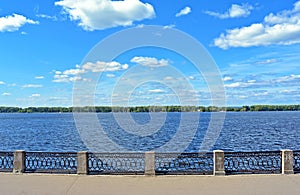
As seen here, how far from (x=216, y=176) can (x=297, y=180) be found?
243 centimetres

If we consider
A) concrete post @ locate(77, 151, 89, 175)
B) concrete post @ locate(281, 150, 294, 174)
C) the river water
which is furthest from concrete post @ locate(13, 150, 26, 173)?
the river water

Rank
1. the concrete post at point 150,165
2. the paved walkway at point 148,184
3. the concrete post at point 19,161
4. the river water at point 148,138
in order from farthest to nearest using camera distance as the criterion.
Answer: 1. the river water at point 148,138
2. the concrete post at point 19,161
3. the concrete post at point 150,165
4. the paved walkway at point 148,184

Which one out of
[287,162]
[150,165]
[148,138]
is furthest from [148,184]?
[148,138]

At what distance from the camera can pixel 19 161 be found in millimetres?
10570

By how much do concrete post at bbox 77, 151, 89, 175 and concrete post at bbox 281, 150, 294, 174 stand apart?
6.64 metres

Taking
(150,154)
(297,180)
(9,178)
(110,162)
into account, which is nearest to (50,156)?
(9,178)

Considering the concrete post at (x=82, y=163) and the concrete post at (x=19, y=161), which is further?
the concrete post at (x=19, y=161)

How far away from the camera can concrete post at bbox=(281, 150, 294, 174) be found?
998cm

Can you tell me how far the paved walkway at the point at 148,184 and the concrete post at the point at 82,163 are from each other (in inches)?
11.6

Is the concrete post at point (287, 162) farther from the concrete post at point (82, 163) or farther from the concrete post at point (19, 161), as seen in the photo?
the concrete post at point (19, 161)

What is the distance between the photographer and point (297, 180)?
30.1 ft

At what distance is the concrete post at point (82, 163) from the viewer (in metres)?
10.2

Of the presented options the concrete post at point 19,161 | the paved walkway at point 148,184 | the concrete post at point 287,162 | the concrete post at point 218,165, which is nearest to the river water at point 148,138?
the concrete post at point 287,162

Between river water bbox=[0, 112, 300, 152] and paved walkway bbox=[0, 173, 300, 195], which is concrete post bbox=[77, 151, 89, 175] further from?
river water bbox=[0, 112, 300, 152]
